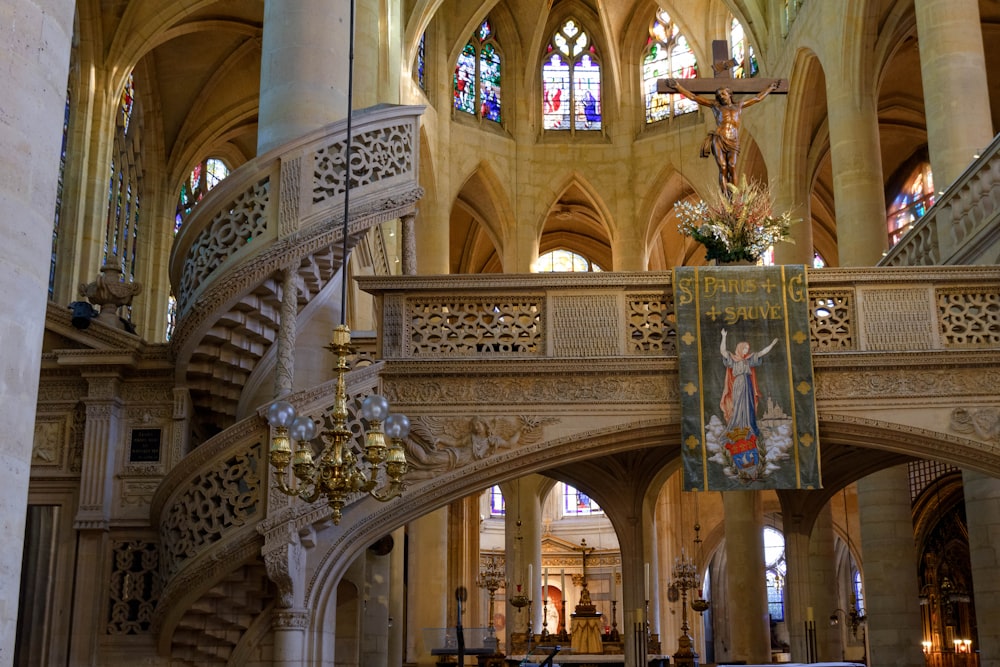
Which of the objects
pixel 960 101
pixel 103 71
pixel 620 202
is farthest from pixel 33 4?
pixel 620 202

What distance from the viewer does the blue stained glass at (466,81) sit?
27938 millimetres

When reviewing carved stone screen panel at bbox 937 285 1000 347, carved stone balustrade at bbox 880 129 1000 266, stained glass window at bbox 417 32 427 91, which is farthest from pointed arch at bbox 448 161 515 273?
carved stone screen panel at bbox 937 285 1000 347

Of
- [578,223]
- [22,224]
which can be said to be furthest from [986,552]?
[578,223]

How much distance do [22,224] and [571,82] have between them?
25.8 metres

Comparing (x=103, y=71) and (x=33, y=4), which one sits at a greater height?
(x=103, y=71)

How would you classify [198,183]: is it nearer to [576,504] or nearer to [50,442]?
[576,504]

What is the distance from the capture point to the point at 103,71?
21516 millimetres

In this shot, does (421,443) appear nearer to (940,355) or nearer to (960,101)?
(940,355)

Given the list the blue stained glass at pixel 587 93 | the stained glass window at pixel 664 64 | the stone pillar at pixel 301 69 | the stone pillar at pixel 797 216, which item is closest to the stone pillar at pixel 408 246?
the stone pillar at pixel 301 69

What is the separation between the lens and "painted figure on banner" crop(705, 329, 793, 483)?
10.3 meters

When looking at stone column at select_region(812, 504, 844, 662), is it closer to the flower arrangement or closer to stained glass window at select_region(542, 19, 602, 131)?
the flower arrangement

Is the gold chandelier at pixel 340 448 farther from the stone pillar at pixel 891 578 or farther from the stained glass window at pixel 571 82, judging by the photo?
the stained glass window at pixel 571 82

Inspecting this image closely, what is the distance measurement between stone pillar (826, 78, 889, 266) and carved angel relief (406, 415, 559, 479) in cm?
876

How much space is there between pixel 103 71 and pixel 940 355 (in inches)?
641
